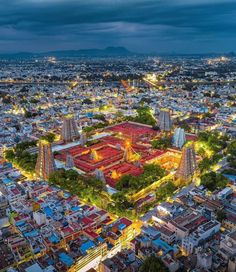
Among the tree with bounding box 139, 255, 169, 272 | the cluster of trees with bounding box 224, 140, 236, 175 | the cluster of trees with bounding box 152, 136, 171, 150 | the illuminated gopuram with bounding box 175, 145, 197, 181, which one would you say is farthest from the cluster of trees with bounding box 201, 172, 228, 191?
the tree with bounding box 139, 255, 169, 272

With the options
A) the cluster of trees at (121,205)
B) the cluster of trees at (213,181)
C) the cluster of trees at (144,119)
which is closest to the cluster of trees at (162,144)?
the cluster of trees at (213,181)

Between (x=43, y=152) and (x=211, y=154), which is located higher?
(x=43, y=152)

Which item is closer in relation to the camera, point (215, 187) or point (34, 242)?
point (34, 242)

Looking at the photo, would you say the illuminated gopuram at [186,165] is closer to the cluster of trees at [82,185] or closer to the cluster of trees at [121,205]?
the cluster of trees at [121,205]

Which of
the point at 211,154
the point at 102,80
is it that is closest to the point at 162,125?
the point at 211,154

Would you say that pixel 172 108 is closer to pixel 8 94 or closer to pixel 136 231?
pixel 136 231

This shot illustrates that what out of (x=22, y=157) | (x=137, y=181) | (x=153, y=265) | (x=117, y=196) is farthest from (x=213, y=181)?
(x=22, y=157)

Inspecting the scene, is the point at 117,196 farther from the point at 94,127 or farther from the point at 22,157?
the point at 94,127
